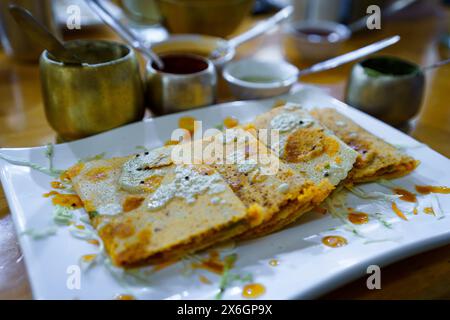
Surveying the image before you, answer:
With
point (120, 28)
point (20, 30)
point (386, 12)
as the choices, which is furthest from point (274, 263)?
point (386, 12)

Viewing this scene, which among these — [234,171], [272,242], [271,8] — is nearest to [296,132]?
[234,171]

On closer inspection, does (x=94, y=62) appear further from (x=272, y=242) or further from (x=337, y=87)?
(x=337, y=87)

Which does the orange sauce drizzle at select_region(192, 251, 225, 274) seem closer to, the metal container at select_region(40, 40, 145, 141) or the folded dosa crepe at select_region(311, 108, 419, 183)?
the folded dosa crepe at select_region(311, 108, 419, 183)

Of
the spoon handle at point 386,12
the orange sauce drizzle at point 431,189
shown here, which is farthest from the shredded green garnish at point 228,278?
the spoon handle at point 386,12

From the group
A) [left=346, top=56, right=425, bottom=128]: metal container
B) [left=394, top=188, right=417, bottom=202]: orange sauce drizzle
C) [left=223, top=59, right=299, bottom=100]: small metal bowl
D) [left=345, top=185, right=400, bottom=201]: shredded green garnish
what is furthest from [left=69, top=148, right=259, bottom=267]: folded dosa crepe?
[left=346, top=56, right=425, bottom=128]: metal container

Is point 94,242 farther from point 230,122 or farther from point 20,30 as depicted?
point 20,30

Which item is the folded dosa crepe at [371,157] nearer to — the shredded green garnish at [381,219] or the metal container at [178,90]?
the shredded green garnish at [381,219]
